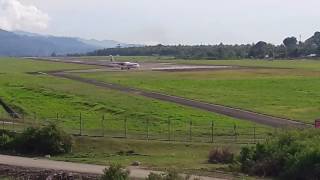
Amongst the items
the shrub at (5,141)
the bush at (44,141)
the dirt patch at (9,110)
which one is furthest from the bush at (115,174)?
the dirt patch at (9,110)

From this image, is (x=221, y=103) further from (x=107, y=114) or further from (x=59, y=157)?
(x=59, y=157)

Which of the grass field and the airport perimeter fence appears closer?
the grass field

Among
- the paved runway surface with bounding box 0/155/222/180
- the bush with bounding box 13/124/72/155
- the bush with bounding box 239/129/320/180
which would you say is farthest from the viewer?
the bush with bounding box 13/124/72/155

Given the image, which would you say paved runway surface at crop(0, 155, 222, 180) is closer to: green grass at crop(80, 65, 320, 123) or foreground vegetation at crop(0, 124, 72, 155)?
foreground vegetation at crop(0, 124, 72, 155)

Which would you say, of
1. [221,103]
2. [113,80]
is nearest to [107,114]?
[221,103]

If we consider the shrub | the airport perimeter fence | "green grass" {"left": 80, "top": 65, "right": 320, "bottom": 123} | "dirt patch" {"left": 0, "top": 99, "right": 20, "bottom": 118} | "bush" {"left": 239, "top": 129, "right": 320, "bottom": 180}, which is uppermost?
"bush" {"left": 239, "top": 129, "right": 320, "bottom": 180}

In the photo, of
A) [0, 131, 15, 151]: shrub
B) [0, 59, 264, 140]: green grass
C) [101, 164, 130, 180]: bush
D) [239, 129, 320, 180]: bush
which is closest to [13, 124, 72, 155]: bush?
[0, 131, 15, 151]: shrub

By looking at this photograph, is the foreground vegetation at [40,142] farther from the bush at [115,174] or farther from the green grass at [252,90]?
the green grass at [252,90]
